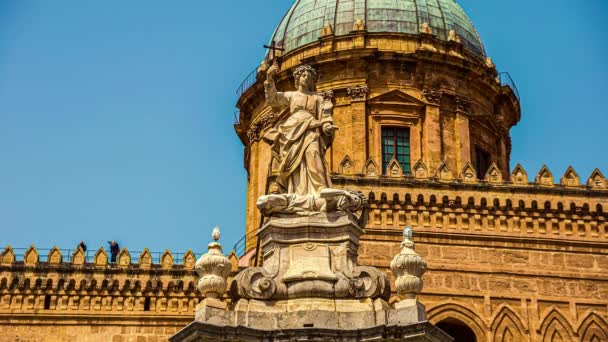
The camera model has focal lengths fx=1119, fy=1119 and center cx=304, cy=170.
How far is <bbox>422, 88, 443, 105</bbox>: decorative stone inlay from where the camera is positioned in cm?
4009

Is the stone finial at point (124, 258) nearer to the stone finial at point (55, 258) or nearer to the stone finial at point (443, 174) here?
the stone finial at point (55, 258)

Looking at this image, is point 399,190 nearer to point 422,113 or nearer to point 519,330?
point 519,330

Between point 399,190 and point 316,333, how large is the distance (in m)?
20.9

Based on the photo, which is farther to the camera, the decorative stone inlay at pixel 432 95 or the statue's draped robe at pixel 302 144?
the decorative stone inlay at pixel 432 95

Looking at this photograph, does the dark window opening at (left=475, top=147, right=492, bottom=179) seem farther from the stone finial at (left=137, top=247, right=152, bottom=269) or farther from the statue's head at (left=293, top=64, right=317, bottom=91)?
the statue's head at (left=293, top=64, right=317, bottom=91)

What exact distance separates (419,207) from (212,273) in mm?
20494

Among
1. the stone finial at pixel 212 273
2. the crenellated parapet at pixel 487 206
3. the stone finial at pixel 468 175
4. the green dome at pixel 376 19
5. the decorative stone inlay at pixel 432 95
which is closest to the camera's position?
the stone finial at pixel 212 273

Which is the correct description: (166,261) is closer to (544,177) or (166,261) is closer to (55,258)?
(55,258)

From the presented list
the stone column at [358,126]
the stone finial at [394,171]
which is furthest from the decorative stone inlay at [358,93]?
the stone finial at [394,171]

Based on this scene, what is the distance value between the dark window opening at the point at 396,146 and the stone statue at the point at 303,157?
82.7 feet

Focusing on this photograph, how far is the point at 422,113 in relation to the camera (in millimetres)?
40062

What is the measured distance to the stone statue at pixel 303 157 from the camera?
43.0 feet

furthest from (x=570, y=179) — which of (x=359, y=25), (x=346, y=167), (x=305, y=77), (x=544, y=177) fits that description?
(x=305, y=77)

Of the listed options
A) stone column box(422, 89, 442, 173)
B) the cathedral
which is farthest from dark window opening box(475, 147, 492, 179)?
stone column box(422, 89, 442, 173)
